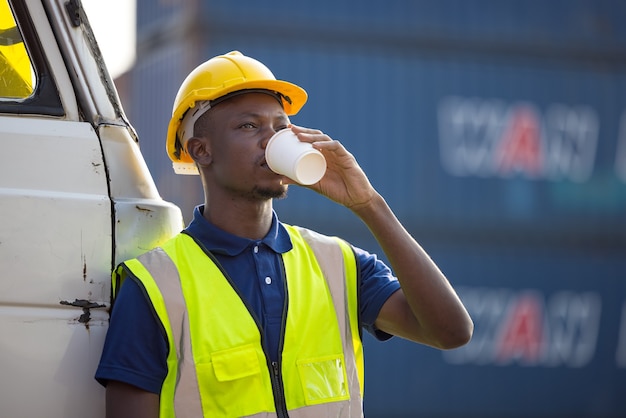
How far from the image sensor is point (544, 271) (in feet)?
39.0

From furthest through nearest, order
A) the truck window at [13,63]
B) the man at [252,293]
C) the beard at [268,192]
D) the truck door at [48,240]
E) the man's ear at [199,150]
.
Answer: the man's ear at [199,150], the beard at [268,192], the truck window at [13,63], the man at [252,293], the truck door at [48,240]

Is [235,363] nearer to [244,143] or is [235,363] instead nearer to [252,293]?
[252,293]

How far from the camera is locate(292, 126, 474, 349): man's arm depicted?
7.94ft

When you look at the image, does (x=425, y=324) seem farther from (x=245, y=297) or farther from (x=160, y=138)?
(x=160, y=138)

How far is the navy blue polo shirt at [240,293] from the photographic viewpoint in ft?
7.16

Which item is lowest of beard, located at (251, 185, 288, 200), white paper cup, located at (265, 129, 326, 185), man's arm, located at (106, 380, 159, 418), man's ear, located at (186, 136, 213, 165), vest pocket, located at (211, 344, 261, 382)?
man's arm, located at (106, 380, 159, 418)

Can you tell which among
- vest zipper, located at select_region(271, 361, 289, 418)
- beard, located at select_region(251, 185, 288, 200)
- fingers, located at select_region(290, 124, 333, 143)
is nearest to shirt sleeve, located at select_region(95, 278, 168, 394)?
vest zipper, located at select_region(271, 361, 289, 418)

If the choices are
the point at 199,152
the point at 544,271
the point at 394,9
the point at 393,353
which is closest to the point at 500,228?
the point at 544,271

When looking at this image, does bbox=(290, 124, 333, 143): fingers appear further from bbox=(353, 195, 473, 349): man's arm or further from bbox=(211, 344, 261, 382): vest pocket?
bbox=(211, 344, 261, 382): vest pocket

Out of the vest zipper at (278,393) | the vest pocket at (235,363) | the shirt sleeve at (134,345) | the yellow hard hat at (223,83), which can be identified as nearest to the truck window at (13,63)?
the yellow hard hat at (223,83)

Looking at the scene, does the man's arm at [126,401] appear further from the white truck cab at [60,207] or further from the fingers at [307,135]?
the fingers at [307,135]

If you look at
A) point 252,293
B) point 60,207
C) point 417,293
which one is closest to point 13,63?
point 60,207

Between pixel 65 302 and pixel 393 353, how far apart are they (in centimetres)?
913

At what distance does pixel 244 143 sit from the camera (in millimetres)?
2498
